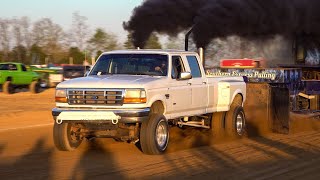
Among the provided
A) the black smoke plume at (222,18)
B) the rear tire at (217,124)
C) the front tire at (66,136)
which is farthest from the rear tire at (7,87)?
the front tire at (66,136)

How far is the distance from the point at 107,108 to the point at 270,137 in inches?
194

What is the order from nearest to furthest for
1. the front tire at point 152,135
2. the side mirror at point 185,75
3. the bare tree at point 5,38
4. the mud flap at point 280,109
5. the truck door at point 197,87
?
the front tire at point 152,135 → the side mirror at point 185,75 → the truck door at point 197,87 → the mud flap at point 280,109 → the bare tree at point 5,38

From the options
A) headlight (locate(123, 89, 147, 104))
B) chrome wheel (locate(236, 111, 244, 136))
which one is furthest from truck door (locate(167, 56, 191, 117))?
chrome wheel (locate(236, 111, 244, 136))

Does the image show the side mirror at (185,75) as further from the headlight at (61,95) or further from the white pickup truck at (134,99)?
the headlight at (61,95)

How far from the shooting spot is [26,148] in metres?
10.9

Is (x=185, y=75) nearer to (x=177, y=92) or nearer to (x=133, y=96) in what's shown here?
(x=177, y=92)

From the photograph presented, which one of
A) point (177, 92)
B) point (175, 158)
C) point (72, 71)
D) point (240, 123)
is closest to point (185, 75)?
point (177, 92)

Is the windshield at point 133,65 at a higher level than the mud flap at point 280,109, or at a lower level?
higher

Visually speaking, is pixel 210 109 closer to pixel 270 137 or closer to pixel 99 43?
pixel 270 137

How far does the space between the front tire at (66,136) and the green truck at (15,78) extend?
2030cm

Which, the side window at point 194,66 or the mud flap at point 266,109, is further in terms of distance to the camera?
the mud flap at point 266,109

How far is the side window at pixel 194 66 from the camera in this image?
11531mm

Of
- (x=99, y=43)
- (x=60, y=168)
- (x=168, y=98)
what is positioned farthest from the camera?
(x=99, y=43)

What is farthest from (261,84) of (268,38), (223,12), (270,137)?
(268,38)
